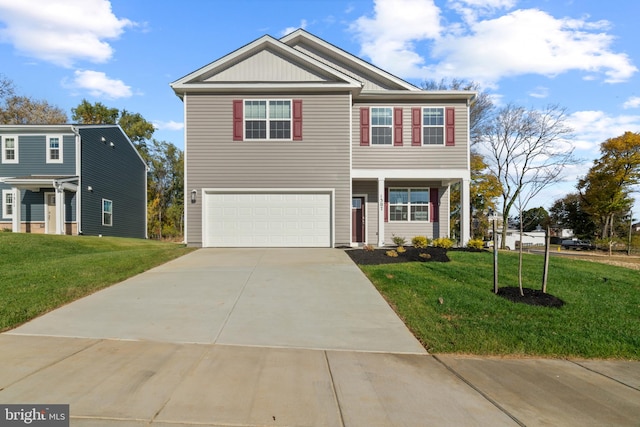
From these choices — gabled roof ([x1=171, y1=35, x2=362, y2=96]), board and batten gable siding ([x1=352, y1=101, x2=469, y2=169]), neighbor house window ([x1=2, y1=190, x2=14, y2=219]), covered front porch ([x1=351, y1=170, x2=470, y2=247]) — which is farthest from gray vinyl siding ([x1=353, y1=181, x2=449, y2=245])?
neighbor house window ([x1=2, y1=190, x2=14, y2=219])

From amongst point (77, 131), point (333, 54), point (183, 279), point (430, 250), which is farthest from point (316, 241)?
point (77, 131)

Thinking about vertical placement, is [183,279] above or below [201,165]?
below

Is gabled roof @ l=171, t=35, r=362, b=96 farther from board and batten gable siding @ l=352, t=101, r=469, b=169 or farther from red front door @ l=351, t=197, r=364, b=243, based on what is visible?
red front door @ l=351, t=197, r=364, b=243

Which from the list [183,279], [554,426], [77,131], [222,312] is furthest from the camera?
[77,131]

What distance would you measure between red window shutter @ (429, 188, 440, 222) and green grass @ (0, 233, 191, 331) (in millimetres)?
9601

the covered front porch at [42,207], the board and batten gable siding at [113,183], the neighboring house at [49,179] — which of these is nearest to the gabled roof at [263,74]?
the neighboring house at [49,179]

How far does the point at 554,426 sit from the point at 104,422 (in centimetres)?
375

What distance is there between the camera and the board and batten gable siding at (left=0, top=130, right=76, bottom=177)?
818 inches

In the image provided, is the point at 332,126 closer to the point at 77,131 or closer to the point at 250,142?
the point at 250,142

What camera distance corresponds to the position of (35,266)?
9.58 metres

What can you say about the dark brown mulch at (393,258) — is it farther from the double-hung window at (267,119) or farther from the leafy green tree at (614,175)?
the leafy green tree at (614,175)

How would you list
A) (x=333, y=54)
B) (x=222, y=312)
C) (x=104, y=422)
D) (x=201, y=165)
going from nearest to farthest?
(x=104, y=422) → (x=222, y=312) → (x=201, y=165) → (x=333, y=54)

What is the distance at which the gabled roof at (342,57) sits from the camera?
16125 millimetres

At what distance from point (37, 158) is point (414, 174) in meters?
19.1
